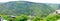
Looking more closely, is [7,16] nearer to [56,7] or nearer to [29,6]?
[29,6]

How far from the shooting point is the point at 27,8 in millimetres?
1344

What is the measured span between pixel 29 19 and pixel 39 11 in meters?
0.14

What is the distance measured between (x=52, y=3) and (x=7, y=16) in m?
0.53

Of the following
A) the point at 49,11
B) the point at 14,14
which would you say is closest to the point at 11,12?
the point at 14,14

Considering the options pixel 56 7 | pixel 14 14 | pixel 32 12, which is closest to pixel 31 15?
pixel 32 12

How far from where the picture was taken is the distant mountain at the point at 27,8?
1.33m

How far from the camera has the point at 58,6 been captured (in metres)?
1.33

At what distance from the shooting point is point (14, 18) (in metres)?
1.34

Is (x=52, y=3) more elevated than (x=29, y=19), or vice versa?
(x=52, y=3)

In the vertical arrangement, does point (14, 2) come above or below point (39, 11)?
above

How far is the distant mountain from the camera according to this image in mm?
1327

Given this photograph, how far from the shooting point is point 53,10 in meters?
1.32

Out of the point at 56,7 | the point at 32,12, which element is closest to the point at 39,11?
the point at 32,12

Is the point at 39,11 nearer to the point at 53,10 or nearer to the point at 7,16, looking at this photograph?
the point at 53,10
